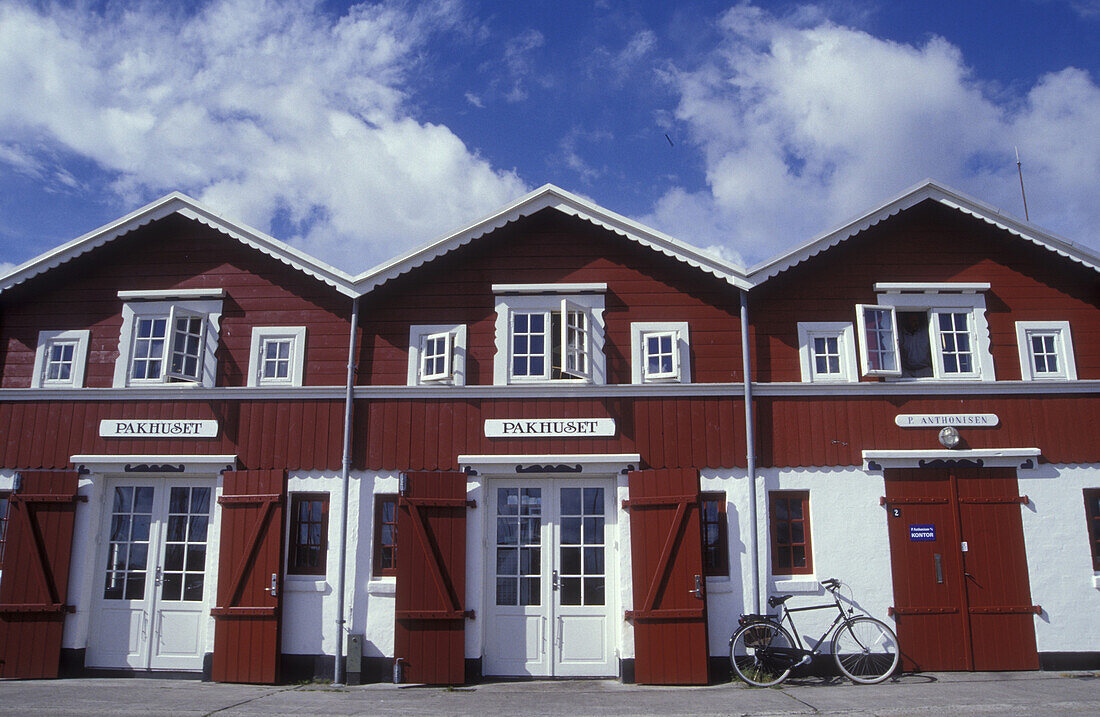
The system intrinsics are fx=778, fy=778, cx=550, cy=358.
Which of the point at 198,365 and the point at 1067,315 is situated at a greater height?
the point at 1067,315

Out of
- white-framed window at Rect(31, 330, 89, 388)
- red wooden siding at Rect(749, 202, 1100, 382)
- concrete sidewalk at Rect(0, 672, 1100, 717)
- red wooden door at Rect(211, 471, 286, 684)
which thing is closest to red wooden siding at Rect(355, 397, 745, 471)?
red wooden siding at Rect(749, 202, 1100, 382)

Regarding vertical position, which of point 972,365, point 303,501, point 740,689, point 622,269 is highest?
point 622,269

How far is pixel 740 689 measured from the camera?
9.70m

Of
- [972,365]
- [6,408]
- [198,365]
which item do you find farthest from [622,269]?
[6,408]

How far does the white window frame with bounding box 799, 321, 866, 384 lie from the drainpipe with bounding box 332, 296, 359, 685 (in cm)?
650

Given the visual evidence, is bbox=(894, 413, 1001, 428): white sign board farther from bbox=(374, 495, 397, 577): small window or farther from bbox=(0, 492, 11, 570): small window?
bbox=(0, 492, 11, 570): small window

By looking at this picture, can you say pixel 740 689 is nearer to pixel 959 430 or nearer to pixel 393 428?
pixel 959 430

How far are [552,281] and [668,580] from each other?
457 cm

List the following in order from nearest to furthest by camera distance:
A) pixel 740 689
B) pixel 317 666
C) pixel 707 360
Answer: pixel 740 689 < pixel 317 666 < pixel 707 360

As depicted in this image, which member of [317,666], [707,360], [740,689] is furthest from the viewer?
[707,360]

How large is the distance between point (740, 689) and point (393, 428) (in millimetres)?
5769

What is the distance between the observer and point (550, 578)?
10.7 meters

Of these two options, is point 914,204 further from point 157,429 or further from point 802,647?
point 157,429

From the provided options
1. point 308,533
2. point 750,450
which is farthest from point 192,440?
point 750,450
